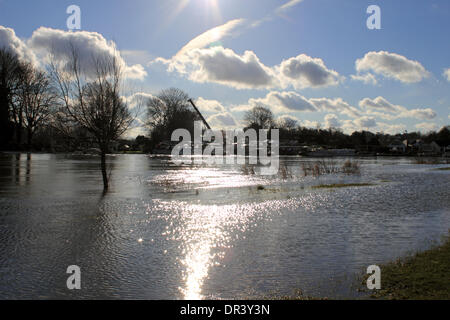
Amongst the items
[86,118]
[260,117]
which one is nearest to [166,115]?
[260,117]

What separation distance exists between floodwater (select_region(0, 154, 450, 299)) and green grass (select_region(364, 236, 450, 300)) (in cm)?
50

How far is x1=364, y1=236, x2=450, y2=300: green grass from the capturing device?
20.0ft

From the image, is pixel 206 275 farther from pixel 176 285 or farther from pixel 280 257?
pixel 280 257

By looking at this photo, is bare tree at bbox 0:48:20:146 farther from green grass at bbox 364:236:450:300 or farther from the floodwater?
green grass at bbox 364:236:450:300

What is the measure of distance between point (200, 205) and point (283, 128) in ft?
418

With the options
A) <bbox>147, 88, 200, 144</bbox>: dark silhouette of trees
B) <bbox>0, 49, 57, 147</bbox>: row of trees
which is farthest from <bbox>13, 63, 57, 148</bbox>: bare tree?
<bbox>147, 88, 200, 144</bbox>: dark silhouette of trees

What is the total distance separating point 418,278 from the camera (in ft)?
22.3

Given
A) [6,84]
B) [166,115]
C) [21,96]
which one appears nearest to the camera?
[6,84]

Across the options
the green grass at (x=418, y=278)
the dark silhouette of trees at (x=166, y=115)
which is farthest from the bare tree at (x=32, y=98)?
the green grass at (x=418, y=278)

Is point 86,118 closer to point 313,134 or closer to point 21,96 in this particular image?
point 21,96

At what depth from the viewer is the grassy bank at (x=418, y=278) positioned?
611 centimetres
